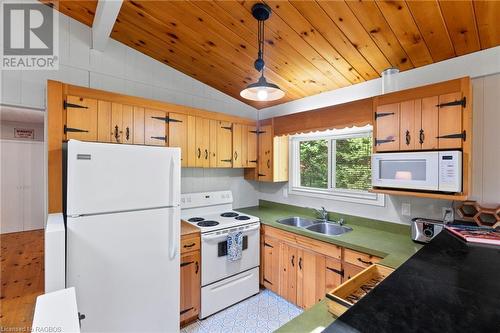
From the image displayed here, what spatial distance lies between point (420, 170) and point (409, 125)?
0.38 metres

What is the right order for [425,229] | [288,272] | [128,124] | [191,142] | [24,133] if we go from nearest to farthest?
[425,229], [128,124], [288,272], [191,142], [24,133]

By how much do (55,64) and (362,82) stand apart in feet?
10.1

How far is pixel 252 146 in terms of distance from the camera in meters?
3.38

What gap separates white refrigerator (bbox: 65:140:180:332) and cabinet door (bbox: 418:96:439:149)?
78.6 inches

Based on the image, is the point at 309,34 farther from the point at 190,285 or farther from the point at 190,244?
the point at 190,285

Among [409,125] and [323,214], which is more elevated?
[409,125]

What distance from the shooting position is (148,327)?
76.6 inches

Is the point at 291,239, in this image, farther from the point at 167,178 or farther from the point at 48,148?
the point at 48,148

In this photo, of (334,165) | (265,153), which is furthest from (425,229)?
(265,153)

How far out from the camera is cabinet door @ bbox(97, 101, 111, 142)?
2180 mm

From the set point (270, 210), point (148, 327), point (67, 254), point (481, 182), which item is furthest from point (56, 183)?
point (481, 182)

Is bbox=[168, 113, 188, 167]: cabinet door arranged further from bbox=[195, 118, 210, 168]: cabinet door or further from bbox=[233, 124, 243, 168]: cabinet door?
bbox=[233, 124, 243, 168]: cabinet door

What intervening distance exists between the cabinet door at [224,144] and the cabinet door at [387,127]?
169 cm

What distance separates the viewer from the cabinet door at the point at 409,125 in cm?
192
